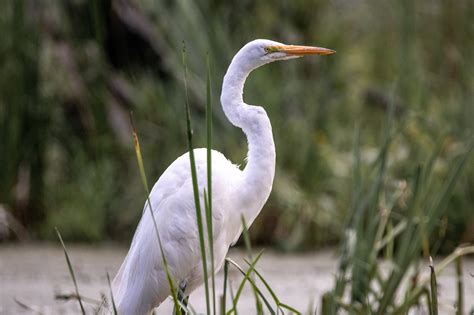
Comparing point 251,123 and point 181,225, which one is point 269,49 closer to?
point 251,123

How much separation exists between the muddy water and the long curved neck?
163cm

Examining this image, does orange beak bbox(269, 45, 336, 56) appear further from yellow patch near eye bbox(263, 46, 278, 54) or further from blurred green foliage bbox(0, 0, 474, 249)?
blurred green foliage bbox(0, 0, 474, 249)

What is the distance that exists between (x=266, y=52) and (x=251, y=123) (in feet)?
0.61

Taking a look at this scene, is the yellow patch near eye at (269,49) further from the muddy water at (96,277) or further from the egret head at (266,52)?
the muddy water at (96,277)

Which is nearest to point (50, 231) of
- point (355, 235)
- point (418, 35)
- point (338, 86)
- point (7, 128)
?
point (7, 128)

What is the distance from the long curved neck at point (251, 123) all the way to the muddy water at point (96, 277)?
1.63 metres

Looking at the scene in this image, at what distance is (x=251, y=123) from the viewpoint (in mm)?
2488

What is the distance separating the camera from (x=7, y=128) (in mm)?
5398

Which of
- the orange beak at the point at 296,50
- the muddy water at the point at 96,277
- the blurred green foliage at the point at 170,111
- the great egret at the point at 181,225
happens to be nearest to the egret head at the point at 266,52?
the orange beak at the point at 296,50

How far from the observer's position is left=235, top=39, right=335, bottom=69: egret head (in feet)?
8.03

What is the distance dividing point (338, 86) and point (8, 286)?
323 centimetres

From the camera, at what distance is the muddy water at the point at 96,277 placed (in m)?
4.28

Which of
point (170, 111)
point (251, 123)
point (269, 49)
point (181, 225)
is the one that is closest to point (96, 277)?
point (170, 111)

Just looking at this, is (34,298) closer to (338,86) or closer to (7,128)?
(7,128)
